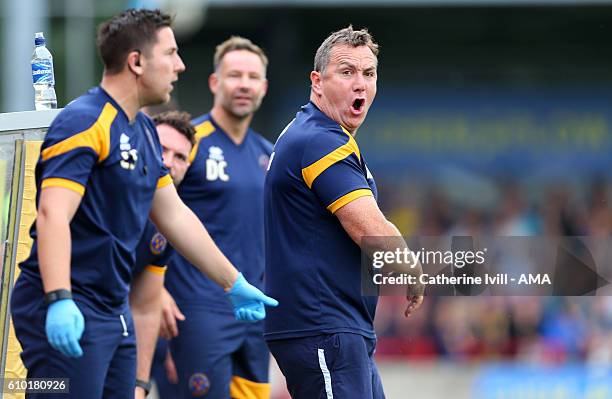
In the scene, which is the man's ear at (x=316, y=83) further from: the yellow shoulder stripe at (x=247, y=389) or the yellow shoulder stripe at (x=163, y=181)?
the yellow shoulder stripe at (x=247, y=389)

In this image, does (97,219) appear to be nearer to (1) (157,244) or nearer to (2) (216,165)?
(1) (157,244)

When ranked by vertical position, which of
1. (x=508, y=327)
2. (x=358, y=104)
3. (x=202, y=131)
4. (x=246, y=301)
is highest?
(x=202, y=131)

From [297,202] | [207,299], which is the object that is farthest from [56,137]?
[207,299]

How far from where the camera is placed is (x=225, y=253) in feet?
24.8

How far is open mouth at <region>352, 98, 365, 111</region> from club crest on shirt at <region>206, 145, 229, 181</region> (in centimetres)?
211

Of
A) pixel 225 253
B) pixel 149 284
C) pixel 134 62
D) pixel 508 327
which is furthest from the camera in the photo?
pixel 508 327

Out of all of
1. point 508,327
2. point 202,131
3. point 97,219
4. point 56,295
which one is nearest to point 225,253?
point 202,131

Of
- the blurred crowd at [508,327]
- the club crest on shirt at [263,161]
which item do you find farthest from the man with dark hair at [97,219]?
the blurred crowd at [508,327]

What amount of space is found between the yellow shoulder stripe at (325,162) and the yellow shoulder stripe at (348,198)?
155 millimetres

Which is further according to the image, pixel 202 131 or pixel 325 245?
pixel 202 131

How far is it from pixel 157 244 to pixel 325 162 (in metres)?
1.72

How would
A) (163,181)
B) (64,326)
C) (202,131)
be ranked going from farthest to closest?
(202,131) < (163,181) < (64,326)

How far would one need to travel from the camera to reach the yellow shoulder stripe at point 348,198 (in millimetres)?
5363

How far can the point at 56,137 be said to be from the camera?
16.6ft
